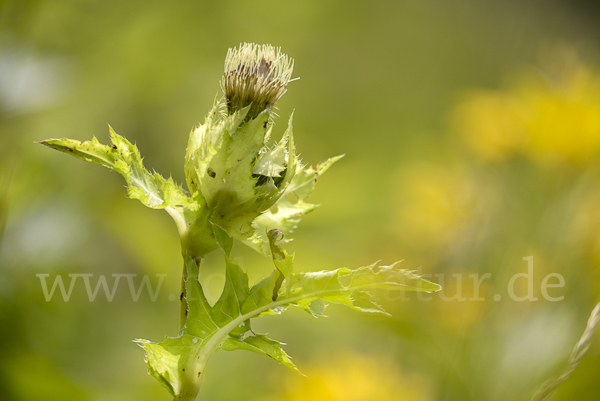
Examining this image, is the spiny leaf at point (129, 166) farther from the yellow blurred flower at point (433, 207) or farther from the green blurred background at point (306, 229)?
the yellow blurred flower at point (433, 207)

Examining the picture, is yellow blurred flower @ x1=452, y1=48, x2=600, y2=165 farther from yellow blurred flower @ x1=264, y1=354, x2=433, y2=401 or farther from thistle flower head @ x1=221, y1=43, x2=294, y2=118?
thistle flower head @ x1=221, y1=43, x2=294, y2=118

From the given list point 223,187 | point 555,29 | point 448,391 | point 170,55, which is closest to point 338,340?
point 448,391

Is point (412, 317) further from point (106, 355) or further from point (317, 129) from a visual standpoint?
point (317, 129)

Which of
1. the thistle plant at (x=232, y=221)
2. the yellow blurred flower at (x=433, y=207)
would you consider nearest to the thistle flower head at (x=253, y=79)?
the thistle plant at (x=232, y=221)

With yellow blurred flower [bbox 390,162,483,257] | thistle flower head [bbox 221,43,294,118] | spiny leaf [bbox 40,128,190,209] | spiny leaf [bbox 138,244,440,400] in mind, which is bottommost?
spiny leaf [bbox 138,244,440,400]

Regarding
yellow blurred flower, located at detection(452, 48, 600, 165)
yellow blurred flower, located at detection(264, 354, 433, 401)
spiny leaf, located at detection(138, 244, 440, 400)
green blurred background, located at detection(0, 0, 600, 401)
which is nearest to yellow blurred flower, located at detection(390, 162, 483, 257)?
green blurred background, located at detection(0, 0, 600, 401)

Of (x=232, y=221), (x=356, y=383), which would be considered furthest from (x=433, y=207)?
Answer: (x=232, y=221)

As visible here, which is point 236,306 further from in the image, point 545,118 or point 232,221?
point 545,118
